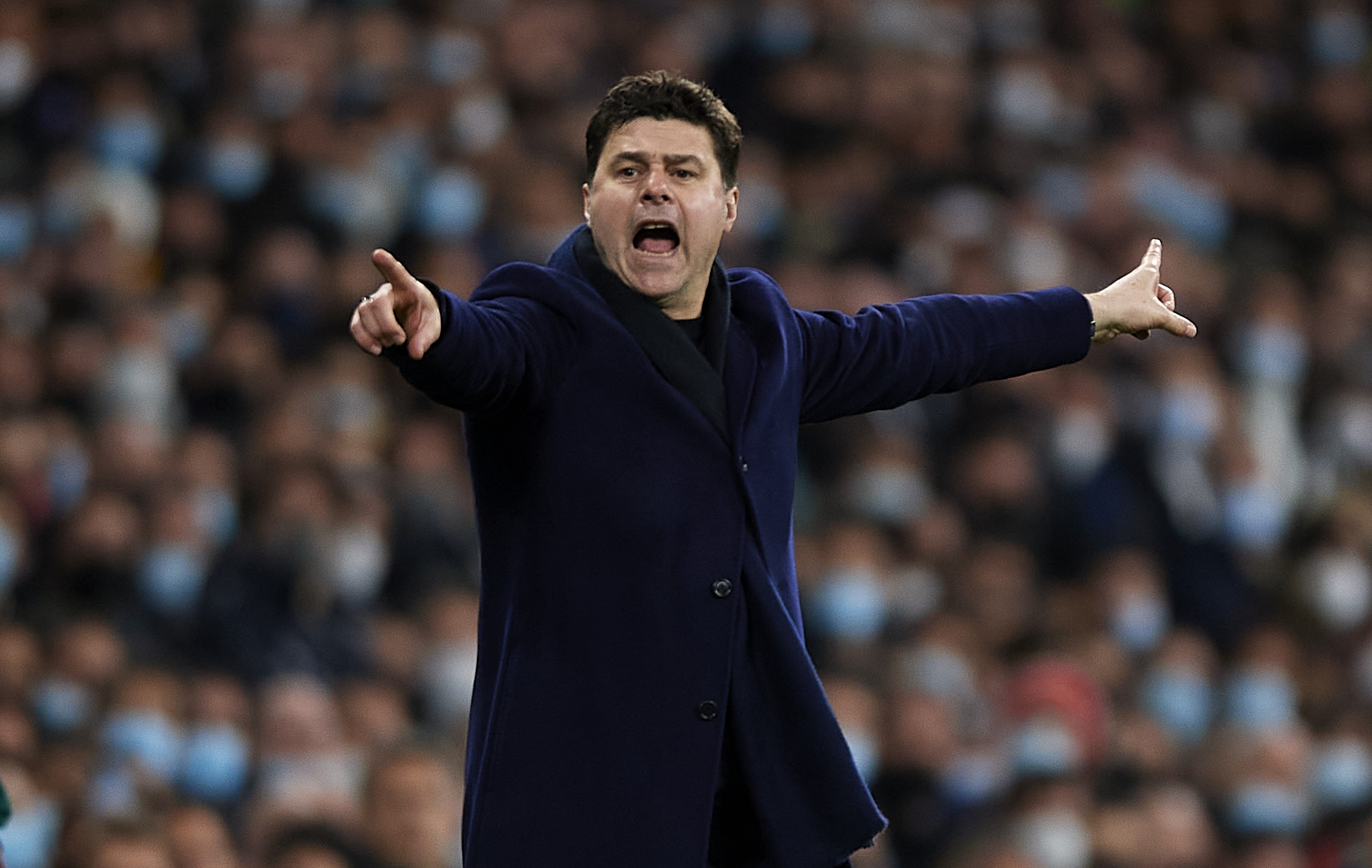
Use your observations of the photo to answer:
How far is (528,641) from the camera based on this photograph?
3238 mm

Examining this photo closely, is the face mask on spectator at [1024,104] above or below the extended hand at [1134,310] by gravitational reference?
above

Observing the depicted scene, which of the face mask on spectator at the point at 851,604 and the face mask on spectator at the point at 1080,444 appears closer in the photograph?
the face mask on spectator at the point at 851,604

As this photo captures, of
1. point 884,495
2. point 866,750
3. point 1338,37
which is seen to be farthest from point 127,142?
point 1338,37

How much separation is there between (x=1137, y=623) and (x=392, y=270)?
6173mm

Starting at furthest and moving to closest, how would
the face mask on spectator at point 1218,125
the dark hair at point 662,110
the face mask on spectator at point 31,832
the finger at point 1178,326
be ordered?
the face mask on spectator at point 1218,125 → the face mask on spectator at point 31,832 → the finger at point 1178,326 → the dark hair at point 662,110

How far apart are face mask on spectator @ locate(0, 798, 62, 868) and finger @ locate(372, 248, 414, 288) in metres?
3.33

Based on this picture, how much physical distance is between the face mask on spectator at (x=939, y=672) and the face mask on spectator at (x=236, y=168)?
2967mm

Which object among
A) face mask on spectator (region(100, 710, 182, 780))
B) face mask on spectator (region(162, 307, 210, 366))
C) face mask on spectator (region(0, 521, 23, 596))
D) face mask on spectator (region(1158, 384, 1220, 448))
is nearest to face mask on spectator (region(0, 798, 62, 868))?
face mask on spectator (region(100, 710, 182, 780))

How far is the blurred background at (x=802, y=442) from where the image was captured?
6.69m

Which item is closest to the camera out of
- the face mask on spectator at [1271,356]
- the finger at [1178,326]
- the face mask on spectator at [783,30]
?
the finger at [1178,326]

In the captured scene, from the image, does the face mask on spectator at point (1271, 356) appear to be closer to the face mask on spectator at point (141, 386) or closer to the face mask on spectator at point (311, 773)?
the face mask on spectator at point (141, 386)

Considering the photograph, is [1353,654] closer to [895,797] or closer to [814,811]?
[895,797]

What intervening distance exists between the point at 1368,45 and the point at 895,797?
6.87 m

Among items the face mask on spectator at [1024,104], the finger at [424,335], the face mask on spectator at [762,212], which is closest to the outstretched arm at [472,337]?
the finger at [424,335]
